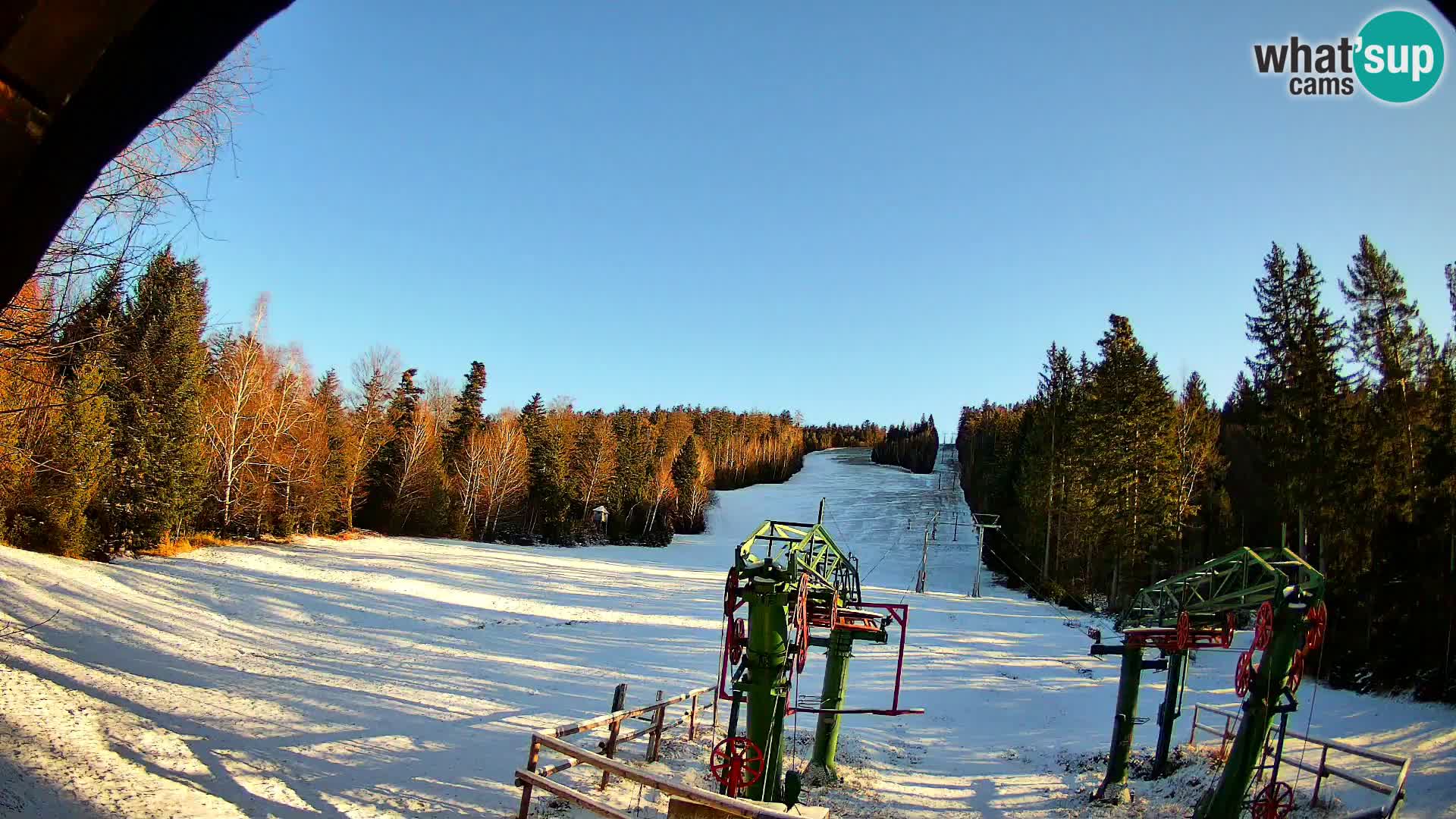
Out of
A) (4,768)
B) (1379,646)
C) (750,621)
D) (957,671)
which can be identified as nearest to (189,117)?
(4,768)

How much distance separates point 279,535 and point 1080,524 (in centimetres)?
4438

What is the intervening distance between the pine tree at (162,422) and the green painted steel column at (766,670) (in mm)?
28749

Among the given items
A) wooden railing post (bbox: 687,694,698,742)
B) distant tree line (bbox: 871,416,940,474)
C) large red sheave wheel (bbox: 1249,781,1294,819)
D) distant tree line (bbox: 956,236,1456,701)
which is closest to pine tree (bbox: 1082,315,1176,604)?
distant tree line (bbox: 956,236,1456,701)

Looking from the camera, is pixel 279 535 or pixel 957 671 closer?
pixel 957 671

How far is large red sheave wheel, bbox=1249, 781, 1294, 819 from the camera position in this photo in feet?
41.2

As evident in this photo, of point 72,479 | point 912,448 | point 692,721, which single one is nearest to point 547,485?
point 72,479

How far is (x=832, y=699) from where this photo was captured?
16406 mm

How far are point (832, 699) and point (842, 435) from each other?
179 meters

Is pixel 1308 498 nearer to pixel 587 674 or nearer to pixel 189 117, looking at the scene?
pixel 587 674

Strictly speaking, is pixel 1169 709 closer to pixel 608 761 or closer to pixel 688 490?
pixel 608 761

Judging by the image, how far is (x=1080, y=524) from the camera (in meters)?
39.4

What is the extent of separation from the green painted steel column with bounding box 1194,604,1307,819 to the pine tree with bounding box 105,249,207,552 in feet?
117

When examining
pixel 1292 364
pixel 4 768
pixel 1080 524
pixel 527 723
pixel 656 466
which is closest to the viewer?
pixel 4 768

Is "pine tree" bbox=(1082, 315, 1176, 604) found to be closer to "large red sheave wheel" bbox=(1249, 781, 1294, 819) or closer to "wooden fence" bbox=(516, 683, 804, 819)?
"large red sheave wheel" bbox=(1249, 781, 1294, 819)
